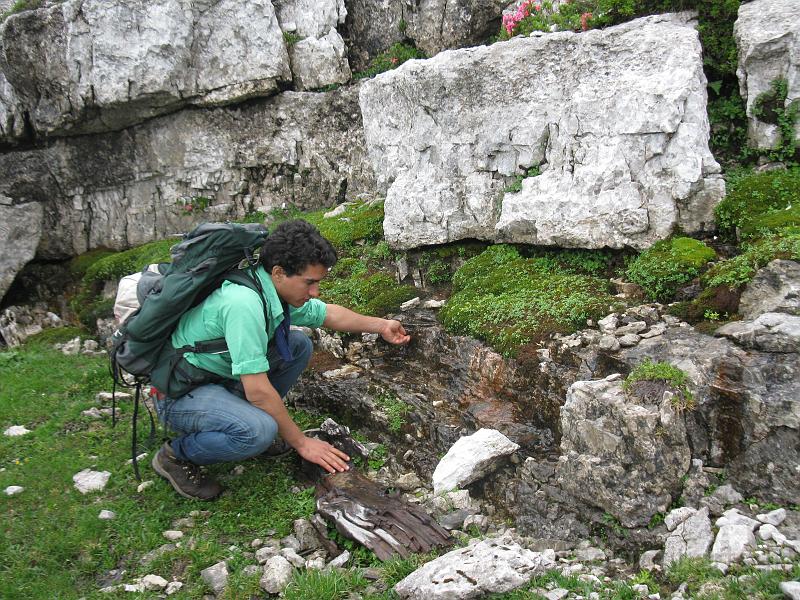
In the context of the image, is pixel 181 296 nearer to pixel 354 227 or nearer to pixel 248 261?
pixel 248 261

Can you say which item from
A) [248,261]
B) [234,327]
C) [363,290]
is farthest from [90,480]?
[363,290]

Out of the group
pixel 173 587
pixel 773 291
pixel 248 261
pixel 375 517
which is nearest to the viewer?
pixel 173 587

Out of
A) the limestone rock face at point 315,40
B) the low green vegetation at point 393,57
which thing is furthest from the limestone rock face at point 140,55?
the low green vegetation at point 393,57

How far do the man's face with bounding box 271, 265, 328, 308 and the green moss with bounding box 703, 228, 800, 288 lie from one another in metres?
4.53

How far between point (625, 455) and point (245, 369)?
3321mm

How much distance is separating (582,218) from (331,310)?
4124 millimetres

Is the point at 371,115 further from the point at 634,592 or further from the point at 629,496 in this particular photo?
the point at 634,592

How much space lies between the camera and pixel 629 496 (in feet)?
15.7

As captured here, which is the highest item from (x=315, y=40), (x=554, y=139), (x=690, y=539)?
(x=315, y=40)

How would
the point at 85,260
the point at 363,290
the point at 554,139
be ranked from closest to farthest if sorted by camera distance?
the point at 554,139, the point at 363,290, the point at 85,260

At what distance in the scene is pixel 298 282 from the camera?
5195 mm

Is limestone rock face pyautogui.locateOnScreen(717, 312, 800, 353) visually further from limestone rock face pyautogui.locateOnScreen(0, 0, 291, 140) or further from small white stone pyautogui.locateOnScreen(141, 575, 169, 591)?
limestone rock face pyautogui.locateOnScreen(0, 0, 291, 140)

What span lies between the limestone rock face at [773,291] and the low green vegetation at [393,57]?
32.9 feet

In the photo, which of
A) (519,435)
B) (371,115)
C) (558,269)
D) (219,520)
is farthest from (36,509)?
(371,115)
